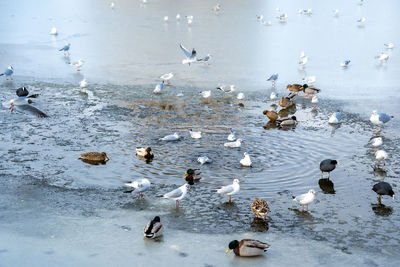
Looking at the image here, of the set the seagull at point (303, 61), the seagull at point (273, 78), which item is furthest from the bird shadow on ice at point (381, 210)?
the seagull at point (303, 61)

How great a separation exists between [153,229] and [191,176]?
268 cm

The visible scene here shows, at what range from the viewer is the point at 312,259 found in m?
8.16

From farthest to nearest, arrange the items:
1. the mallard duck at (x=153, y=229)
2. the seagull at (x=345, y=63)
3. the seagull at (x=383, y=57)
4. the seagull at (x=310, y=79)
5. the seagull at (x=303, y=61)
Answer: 1. the seagull at (x=383, y=57)
2. the seagull at (x=345, y=63)
3. the seagull at (x=303, y=61)
4. the seagull at (x=310, y=79)
5. the mallard duck at (x=153, y=229)

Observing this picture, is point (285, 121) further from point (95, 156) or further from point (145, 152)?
point (95, 156)

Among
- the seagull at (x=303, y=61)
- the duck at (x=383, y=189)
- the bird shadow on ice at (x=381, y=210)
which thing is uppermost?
the seagull at (x=303, y=61)

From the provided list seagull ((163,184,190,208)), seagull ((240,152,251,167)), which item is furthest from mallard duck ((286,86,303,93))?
seagull ((163,184,190,208))

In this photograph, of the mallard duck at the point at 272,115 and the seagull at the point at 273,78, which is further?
the seagull at the point at 273,78

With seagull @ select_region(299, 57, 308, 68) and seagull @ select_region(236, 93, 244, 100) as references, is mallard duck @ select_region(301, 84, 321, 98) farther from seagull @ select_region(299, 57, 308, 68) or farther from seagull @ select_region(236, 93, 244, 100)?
seagull @ select_region(299, 57, 308, 68)

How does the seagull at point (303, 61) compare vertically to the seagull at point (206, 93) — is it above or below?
above

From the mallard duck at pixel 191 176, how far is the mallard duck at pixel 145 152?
1.57 metres

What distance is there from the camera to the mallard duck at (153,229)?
28.1 ft

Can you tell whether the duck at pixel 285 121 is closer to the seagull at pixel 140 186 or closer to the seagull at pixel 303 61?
the seagull at pixel 140 186

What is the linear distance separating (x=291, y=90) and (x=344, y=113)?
8.76 ft

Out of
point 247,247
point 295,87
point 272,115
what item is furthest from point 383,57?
point 247,247
